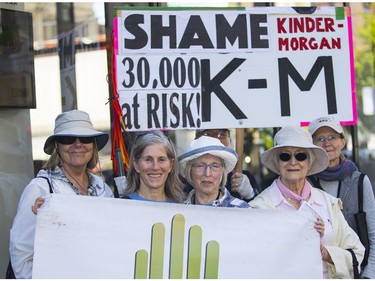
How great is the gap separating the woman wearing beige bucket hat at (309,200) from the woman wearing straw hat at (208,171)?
0.25m

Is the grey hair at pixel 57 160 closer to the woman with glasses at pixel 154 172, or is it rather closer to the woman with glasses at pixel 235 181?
the woman with glasses at pixel 154 172

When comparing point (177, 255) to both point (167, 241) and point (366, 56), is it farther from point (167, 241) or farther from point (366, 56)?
point (366, 56)

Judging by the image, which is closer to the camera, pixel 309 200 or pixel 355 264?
pixel 355 264

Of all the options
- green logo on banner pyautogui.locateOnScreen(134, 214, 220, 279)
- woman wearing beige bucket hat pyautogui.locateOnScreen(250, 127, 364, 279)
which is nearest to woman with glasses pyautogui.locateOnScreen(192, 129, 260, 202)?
woman wearing beige bucket hat pyautogui.locateOnScreen(250, 127, 364, 279)

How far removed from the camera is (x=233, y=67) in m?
4.80

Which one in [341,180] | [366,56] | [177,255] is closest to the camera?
[177,255]

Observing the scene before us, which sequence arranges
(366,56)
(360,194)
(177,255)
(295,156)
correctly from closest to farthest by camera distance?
(177,255)
(295,156)
(360,194)
(366,56)

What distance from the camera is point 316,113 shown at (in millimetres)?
4820

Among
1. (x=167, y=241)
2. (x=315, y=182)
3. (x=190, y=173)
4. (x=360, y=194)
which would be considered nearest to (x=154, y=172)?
(x=190, y=173)

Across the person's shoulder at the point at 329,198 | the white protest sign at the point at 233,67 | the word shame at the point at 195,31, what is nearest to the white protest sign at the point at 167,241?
the person's shoulder at the point at 329,198

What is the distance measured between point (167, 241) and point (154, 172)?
423 millimetres

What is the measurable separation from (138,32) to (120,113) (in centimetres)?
57

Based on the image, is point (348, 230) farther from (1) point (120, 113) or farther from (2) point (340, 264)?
(1) point (120, 113)

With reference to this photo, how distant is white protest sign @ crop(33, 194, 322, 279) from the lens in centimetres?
354
